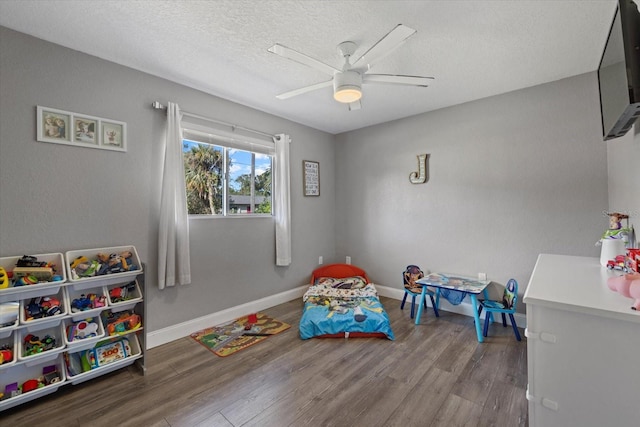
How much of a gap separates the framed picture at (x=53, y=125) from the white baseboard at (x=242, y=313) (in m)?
1.72

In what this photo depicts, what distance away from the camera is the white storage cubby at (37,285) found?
1.56 m

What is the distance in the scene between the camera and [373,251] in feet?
12.7

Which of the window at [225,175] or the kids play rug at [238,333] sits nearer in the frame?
the kids play rug at [238,333]

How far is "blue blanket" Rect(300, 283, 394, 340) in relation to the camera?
100 inches

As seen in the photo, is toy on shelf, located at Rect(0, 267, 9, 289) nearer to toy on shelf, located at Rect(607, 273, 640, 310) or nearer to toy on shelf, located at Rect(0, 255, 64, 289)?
toy on shelf, located at Rect(0, 255, 64, 289)

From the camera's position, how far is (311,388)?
1828 mm

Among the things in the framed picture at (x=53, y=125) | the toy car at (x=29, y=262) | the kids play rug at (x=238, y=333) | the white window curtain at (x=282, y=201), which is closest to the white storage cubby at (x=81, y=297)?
the toy car at (x=29, y=262)

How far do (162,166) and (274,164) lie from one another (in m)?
1.32

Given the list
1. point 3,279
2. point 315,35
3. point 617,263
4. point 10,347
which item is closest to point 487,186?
point 617,263

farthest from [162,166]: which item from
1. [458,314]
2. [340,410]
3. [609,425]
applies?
[458,314]

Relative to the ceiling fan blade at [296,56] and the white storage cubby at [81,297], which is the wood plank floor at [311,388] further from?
the ceiling fan blade at [296,56]

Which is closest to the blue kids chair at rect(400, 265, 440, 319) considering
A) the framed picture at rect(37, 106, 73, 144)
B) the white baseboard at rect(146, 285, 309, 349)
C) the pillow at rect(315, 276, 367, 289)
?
the pillow at rect(315, 276, 367, 289)

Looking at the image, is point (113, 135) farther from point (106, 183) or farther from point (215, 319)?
point (215, 319)

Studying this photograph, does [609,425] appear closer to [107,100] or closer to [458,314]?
[458,314]
